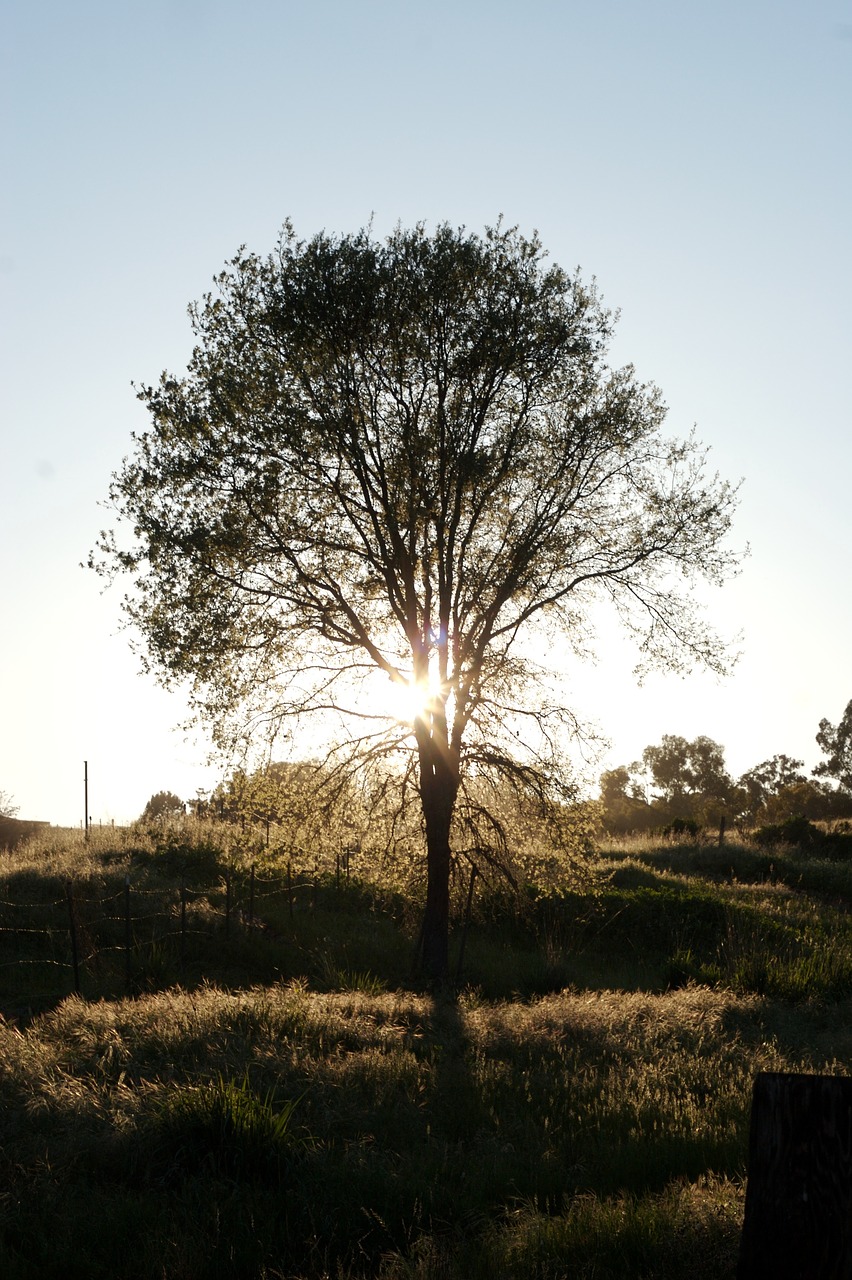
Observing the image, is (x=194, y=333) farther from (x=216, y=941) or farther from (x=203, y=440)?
(x=216, y=941)

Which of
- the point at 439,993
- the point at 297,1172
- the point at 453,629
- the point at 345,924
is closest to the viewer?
the point at 297,1172

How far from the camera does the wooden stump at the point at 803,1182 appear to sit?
380 centimetres

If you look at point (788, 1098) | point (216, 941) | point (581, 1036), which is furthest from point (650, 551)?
point (788, 1098)

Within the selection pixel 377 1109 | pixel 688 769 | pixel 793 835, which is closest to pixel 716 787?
pixel 688 769

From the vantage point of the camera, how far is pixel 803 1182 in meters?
3.84

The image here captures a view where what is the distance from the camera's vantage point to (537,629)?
19906 mm

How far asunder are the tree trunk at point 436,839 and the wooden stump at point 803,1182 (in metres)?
14.8

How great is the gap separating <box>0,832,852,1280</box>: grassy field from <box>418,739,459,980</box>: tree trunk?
928 millimetres

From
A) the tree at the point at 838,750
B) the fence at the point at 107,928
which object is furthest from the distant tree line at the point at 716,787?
the fence at the point at 107,928

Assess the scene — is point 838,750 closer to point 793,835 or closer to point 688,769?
point 688,769

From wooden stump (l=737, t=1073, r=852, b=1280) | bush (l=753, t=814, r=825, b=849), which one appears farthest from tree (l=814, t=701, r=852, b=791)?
wooden stump (l=737, t=1073, r=852, b=1280)

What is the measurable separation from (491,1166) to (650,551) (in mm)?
13483

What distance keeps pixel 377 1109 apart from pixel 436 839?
414 inches

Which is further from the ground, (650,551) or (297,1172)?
(650,551)
